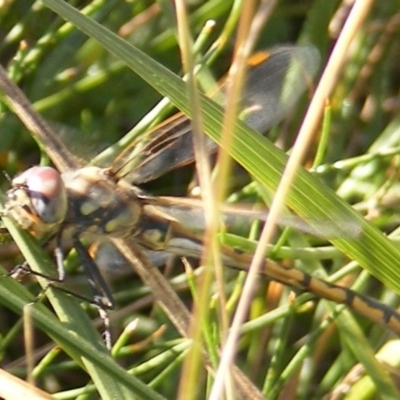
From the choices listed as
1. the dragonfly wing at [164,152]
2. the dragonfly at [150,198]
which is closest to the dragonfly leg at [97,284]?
the dragonfly at [150,198]

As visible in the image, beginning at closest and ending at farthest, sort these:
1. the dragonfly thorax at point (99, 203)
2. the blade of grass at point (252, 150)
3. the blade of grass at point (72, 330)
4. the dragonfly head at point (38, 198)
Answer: the blade of grass at point (72, 330)
the blade of grass at point (252, 150)
the dragonfly head at point (38, 198)
the dragonfly thorax at point (99, 203)

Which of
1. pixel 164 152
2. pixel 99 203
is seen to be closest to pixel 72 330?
pixel 99 203

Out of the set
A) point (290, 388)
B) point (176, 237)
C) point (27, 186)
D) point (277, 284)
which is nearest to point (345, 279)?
point (277, 284)

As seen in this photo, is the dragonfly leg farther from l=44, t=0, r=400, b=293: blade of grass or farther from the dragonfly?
l=44, t=0, r=400, b=293: blade of grass

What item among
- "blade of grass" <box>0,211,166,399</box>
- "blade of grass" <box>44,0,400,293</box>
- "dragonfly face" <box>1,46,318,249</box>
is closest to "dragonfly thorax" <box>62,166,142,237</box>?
"dragonfly face" <box>1,46,318,249</box>

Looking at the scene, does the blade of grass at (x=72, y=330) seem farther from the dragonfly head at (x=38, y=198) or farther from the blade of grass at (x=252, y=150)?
the blade of grass at (x=252, y=150)
